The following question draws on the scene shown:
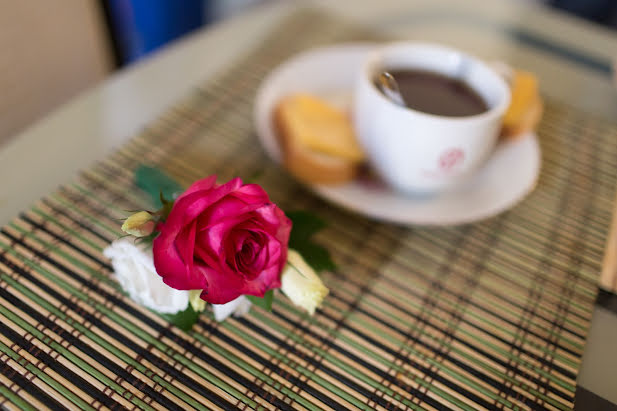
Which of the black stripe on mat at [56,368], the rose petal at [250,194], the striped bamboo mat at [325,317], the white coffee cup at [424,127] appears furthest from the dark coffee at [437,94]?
the black stripe on mat at [56,368]

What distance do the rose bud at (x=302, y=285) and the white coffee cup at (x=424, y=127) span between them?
0.19 meters

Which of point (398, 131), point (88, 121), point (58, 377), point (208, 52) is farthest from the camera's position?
point (208, 52)

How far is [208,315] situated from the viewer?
43 centimetres

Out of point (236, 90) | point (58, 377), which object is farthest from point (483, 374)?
point (236, 90)

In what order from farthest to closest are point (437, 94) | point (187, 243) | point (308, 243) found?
point (437, 94), point (308, 243), point (187, 243)

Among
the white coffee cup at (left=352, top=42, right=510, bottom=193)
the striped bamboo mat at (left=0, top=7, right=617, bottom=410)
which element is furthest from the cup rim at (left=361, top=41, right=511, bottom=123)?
the striped bamboo mat at (left=0, top=7, right=617, bottom=410)

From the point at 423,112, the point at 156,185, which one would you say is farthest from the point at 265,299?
the point at 423,112

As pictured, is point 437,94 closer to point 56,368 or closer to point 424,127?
point 424,127

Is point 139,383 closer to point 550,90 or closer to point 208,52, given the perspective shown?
point 208,52

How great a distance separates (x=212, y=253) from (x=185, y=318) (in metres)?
0.09

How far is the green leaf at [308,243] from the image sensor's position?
415 mm

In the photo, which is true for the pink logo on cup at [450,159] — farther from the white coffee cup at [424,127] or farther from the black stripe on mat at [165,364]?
the black stripe on mat at [165,364]

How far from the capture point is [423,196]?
539mm

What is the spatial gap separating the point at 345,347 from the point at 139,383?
0.56 ft
